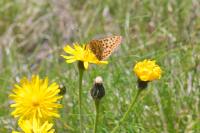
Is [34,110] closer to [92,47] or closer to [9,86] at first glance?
[92,47]

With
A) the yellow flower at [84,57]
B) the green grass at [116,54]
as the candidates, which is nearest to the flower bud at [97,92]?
the yellow flower at [84,57]

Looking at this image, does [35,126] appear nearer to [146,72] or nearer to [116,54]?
[146,72]

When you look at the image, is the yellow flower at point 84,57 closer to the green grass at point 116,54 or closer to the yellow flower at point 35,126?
the yellow flower at point 35,126

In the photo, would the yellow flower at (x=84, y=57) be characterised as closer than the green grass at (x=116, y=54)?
Yes

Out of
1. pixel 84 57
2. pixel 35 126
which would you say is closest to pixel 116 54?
pixel 84 57

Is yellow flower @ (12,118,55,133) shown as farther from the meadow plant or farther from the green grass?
the green grass

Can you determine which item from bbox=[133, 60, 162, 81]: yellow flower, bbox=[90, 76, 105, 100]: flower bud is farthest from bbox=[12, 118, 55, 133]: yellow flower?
bbox=[133, 60, 162, 81]: yellow flower
